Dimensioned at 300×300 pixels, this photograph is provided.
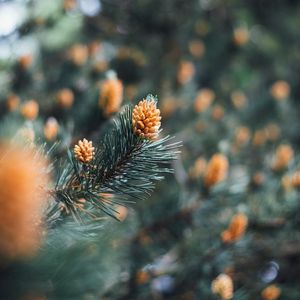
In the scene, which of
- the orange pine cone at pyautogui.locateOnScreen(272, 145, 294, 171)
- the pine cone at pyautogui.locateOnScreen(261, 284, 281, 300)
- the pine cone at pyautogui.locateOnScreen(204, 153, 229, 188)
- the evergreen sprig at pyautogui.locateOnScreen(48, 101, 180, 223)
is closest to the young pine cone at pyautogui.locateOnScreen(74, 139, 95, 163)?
the evergreen sprig at pyautogui.locateOnScreen(48, 101, 180, 223)

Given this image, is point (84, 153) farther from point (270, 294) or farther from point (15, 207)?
point (270, 294)

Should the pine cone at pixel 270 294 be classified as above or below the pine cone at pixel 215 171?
below

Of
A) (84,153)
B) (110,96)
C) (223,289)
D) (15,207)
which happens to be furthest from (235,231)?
(15,207)

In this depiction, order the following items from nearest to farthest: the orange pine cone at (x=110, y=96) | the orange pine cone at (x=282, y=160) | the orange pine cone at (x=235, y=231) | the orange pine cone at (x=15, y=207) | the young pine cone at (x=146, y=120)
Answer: the orange pine cone at (x=15, y=207), the young pine cone at (x=146, y=120), the orange pine cone at (x=110, y=96), the orange pine cone at (x=235, y=231), the orange pine cone at (x=282, y=160)

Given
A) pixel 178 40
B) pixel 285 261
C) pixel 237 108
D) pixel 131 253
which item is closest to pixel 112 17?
pixel 178 40

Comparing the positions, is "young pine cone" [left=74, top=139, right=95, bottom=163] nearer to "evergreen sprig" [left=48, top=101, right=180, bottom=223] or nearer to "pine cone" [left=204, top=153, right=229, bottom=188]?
"evergreen sprig" [left=48, top=101, right=180, bottom=223]

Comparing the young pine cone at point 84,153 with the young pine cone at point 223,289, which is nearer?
the young pine cone at point 84,153

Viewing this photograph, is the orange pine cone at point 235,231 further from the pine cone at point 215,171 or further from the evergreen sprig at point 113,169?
the evergreen sprig at point 113,169

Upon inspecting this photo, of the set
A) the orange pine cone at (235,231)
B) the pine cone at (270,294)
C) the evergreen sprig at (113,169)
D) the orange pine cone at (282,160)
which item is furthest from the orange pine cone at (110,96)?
the orange pine cone at (282,160)
